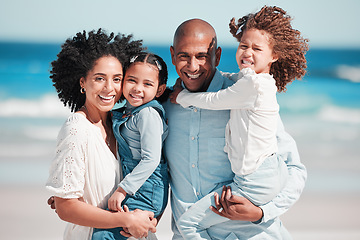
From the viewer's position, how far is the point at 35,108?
11.9 m

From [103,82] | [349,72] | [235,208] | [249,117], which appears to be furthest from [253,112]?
[349,72]

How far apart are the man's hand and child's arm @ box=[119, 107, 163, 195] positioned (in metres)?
0.38

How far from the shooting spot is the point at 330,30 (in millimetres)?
20516

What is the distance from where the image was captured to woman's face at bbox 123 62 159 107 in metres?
2.83

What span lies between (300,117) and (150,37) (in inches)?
414

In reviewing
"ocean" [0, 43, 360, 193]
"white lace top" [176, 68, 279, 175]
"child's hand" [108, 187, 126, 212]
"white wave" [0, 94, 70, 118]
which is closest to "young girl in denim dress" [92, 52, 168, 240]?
"child's hand" [108, 187, 126, 212]

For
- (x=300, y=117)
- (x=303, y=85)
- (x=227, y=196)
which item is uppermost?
(x=303, y=85)

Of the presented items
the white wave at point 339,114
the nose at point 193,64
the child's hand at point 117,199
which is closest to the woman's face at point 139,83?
the nose at point 193,64

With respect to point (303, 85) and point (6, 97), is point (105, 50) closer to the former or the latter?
point (6, 97)

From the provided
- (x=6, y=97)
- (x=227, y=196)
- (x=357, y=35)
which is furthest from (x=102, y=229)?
(x=357, y=35)

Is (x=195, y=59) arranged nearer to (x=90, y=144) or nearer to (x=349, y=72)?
(x=90, y=144)

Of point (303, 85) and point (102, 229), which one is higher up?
point (303, 85)

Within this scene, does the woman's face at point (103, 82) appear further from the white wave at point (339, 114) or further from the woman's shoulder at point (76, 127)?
the white wave at point (339, 114)

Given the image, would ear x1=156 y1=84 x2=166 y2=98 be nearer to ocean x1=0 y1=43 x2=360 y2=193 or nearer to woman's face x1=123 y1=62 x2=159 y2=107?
woman's face x1=123 y1=62 x2=159 y2=107
